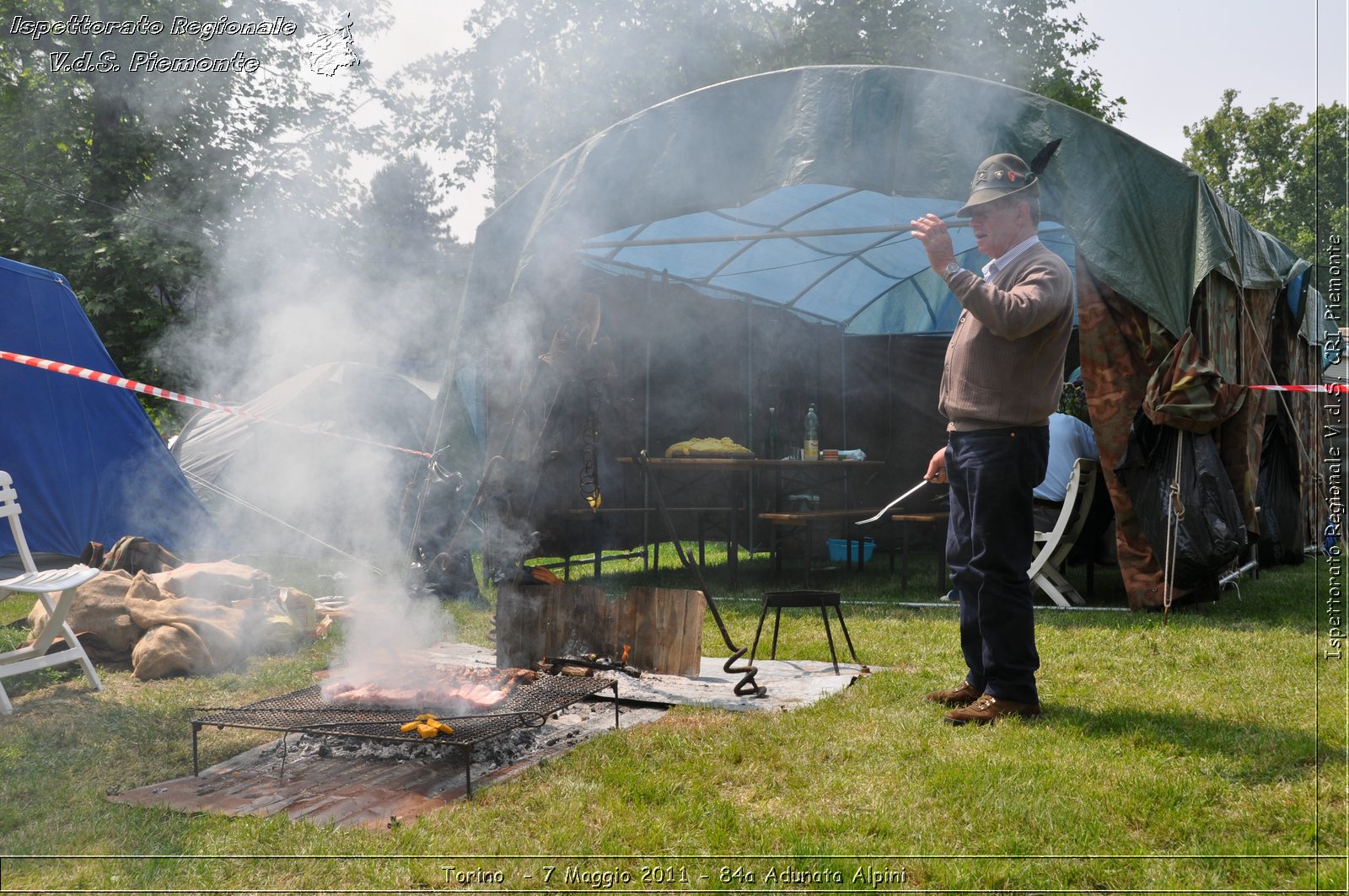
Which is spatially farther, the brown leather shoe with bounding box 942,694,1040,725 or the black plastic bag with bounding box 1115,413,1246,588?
the black plastic bag with bounding box 1115,413,1246,588

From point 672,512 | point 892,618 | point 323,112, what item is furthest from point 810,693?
point 323,112

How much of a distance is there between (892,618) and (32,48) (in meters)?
15.1

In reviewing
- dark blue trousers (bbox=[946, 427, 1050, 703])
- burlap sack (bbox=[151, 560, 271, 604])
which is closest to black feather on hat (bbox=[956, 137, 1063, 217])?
dark blue trousers (bbox=[946, 427, 1050, 703])

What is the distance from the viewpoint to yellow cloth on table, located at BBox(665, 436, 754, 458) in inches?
286

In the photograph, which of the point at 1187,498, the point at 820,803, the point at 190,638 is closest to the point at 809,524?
the point at 1187,498

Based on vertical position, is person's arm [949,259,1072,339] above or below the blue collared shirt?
below

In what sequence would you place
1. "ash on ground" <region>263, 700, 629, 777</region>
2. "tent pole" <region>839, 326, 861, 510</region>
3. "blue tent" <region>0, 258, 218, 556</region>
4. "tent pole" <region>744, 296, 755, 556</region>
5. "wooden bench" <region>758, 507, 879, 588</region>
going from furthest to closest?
"tent pole" <region>839, 326, 861, 510</region> → "tent pole" <region>744, 296, 755, 556</region> → "wooden bench" <region>758, 507, 879, 588</region> → "blue tent" <region>0, 258, 218, 556</region> → "ash on ground" <region>263, 700, 629, 777</region>

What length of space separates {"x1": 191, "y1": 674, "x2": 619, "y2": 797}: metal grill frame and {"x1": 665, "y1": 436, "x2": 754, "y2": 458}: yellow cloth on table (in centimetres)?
407

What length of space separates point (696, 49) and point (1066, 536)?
49.8 ft

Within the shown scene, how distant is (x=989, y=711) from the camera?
3311 millimetres

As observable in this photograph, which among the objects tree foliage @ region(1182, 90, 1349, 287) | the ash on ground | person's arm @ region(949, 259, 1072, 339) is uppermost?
tree foliage @ region(1182, 90, 1349, 287)

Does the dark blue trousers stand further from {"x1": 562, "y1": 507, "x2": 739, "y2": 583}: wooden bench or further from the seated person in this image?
{"x1": 562, "y1": 507, "x2": 739, "y2": 583}: wooden bench

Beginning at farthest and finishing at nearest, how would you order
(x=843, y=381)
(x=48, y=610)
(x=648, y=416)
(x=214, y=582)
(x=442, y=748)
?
(x=843, y=381) → (x=648, y=416) → (x=214, y=582) → (x=48, y=610) → (x=442, y=748)

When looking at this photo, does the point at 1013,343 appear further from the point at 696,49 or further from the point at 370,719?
the point at 696,49
